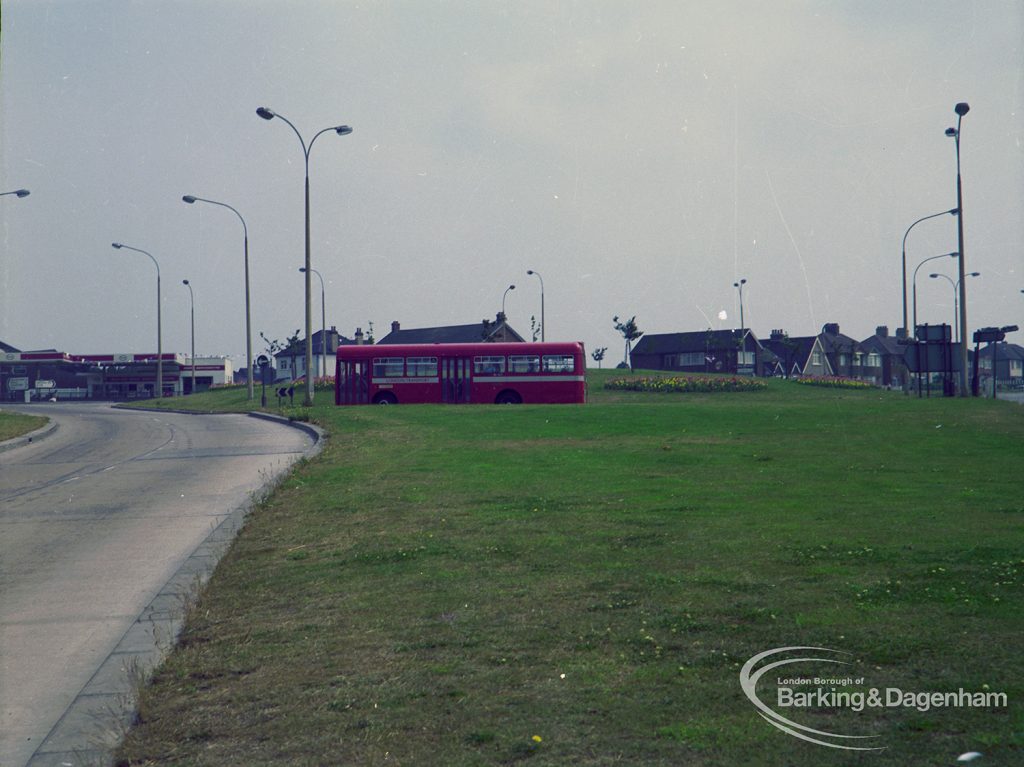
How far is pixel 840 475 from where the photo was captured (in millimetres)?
12617

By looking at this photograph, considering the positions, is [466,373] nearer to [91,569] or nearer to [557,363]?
[557,363]

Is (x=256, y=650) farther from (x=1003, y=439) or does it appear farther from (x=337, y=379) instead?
(x=337, y=379)

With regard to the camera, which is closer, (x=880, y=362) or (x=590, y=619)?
(x=590, y=619)

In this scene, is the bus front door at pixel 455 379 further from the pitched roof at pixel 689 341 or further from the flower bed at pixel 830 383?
the pitched roof at pixel 689 341

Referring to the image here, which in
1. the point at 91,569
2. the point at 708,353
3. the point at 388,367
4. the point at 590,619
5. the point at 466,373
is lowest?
the point at 91,569

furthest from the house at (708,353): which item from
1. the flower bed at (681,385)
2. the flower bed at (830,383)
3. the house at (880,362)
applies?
the flower bed at (681,385)

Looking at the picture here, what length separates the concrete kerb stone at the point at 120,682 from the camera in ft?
13.6

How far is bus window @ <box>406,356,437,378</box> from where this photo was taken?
38250 mm

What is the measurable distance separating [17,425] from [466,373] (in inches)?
650

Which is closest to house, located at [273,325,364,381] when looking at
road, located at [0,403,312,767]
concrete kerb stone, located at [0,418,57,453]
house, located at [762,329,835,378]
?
house, located at [762,329,835,378]

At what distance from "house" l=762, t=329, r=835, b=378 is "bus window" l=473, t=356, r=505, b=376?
70.9 meters

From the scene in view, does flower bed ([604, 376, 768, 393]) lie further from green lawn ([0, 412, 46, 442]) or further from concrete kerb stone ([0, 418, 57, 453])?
concrete kerb stone ([0, 418, 57, 453])

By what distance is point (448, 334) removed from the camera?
10044cm

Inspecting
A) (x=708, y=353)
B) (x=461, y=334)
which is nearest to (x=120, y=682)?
(x=461, y=334)
